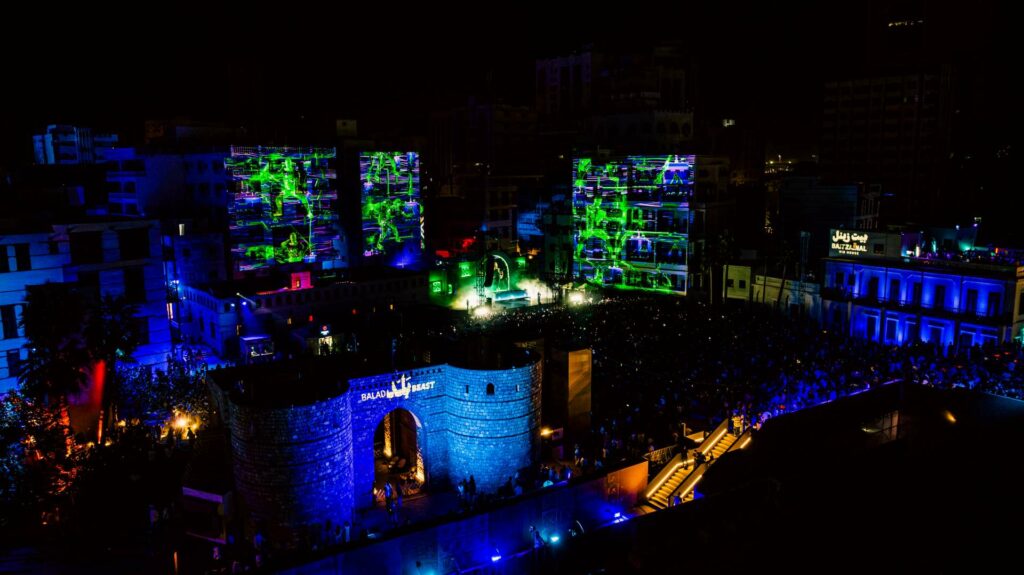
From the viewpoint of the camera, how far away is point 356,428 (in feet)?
74.7

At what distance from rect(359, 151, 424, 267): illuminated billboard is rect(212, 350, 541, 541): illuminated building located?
36.1 metres

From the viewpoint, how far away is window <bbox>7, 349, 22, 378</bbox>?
103 ft

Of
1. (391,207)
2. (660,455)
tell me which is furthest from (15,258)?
(391,207)

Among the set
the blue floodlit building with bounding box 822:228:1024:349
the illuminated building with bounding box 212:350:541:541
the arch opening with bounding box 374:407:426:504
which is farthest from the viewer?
the blue floodlit building with bounding box 822:228:1024:349

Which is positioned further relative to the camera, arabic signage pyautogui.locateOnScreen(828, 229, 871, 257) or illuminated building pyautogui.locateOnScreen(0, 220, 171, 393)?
arabic signage pyautogui.locateOnScreen(828, 229, 871, 257)

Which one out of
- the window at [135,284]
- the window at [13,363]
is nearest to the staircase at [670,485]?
the window at [13,363]

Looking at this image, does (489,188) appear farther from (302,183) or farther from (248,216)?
(248,216)

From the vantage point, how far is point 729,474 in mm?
21156

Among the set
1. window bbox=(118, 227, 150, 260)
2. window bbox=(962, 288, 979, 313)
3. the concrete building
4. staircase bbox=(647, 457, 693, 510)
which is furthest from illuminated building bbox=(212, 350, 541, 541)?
the concrete building

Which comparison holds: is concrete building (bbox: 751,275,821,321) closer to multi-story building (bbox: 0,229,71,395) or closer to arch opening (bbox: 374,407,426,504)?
arch opening (bbox: 374,407,426,504)

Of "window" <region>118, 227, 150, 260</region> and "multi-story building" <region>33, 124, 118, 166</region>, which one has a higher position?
"multi-story building" <region>33, 124, 118, 166</region>

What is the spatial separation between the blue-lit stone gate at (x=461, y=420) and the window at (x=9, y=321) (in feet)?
63.3

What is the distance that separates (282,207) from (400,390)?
122ft

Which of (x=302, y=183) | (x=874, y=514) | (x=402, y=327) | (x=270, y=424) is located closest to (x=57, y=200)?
(x=302, y=183)
